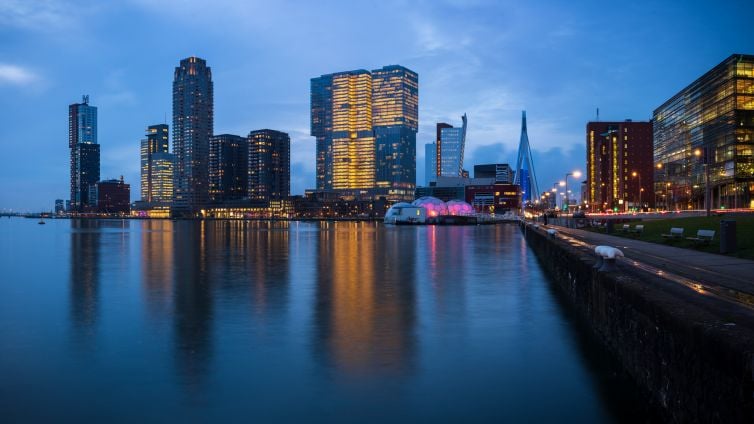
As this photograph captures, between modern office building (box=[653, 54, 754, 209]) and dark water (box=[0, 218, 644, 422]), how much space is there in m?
87.0

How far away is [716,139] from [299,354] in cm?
13361

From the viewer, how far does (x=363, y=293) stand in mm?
23625

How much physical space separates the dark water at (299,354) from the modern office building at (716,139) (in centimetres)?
8704

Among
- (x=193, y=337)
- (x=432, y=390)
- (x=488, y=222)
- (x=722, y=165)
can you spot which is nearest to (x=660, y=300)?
(x=432, y=390)

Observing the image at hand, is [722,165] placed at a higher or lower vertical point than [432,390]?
higher

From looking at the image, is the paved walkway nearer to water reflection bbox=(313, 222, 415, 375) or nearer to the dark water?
the dark water

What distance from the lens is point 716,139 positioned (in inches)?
4781

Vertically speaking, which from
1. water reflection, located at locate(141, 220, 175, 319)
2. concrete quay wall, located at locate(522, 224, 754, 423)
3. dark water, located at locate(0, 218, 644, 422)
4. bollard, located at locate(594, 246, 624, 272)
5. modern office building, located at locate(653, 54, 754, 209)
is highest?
modern office building, located at locate(653, 54, 754, 209)

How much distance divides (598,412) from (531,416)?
133cm

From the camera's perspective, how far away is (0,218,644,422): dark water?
34.7ft

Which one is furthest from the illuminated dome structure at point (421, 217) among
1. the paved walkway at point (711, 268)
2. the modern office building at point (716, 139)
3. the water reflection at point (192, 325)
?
the paved walkway at point (711, 268)

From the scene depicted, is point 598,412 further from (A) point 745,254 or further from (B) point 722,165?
(B) point 722,165

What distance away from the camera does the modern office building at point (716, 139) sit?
110312 millimetres

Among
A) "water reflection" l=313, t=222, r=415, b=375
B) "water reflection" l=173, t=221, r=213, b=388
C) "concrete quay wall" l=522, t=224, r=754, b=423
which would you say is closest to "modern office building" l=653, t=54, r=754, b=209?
"water reflection" l=313, t=222, r=415, b=375
